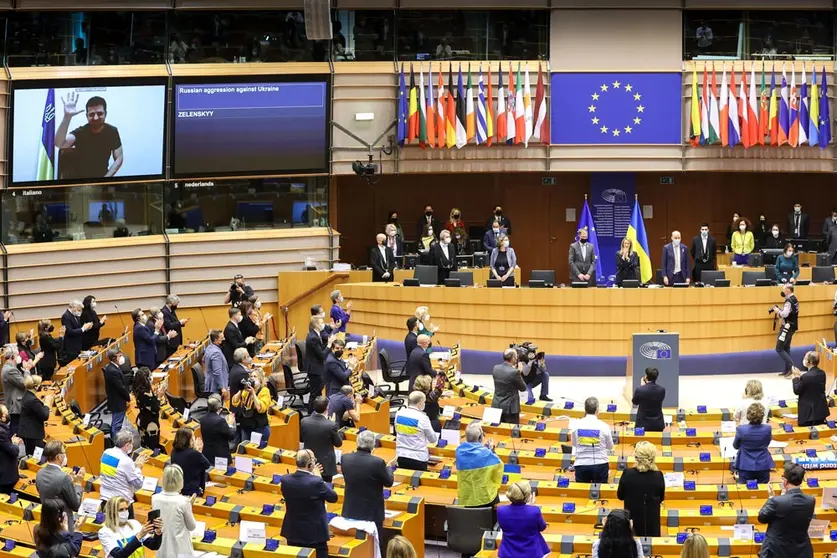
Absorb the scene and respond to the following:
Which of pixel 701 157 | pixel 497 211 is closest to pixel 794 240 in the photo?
pixel 701 157

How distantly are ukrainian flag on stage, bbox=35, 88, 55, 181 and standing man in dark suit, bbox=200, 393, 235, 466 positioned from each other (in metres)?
12.2

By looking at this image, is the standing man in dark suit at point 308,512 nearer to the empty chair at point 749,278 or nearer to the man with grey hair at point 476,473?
the man with grey hair at point 476,473

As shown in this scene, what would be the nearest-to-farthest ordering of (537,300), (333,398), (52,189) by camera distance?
(333,398) < (537,300) < (52,189)

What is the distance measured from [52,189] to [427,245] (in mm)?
7686

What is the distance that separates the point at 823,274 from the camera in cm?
2369

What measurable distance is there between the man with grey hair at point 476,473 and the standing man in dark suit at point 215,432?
114 inches

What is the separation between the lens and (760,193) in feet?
98.9

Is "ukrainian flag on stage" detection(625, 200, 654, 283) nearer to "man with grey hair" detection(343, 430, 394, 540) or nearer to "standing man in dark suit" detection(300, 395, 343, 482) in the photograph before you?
"standing man in dark suit" detection(300, 395, 343, 482)

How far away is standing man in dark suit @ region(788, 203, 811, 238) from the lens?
27.6m

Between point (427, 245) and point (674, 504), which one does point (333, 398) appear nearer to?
point (674, 504)

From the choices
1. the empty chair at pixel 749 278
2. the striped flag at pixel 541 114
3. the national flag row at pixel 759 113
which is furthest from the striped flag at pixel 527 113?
the empty chair at pixel 749 278

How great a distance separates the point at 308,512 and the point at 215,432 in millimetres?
3036

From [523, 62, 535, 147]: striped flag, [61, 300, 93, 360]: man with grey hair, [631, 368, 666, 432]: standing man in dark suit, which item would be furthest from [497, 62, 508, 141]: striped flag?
[631, 368, 666, 432]: standing man in dark suit

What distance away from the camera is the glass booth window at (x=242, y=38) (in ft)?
85.5
